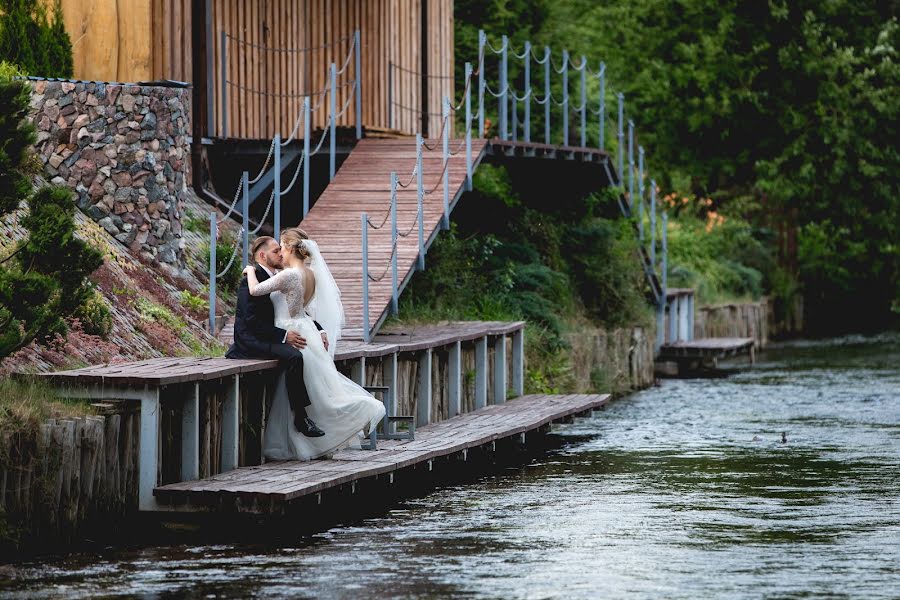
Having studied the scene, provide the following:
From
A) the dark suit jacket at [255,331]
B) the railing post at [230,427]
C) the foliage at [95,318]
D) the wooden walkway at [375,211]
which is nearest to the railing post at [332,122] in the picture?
the wooden walkway at [375,211]

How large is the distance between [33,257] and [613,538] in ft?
15.7

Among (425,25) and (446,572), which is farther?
(425,25)

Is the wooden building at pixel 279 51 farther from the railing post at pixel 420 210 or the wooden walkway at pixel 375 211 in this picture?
the railing post at pixel 420 210

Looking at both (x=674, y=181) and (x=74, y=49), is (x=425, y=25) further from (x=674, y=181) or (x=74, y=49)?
(x=674, y=181)

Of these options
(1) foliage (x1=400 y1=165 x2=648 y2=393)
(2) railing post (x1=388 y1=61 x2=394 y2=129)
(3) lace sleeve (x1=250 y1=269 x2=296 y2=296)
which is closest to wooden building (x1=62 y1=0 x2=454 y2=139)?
(2) railing post (x1=388 y1=61 x2=394 y2=129)

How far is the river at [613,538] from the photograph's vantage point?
11531 millimetres

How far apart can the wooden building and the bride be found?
6.87m

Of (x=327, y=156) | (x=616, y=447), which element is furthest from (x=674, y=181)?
(x=616, y=447)

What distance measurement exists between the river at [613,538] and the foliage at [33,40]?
721cm

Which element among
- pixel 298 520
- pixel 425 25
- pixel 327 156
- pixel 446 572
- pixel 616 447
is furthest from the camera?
pixel 425 25

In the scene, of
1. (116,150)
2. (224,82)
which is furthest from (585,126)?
(116,150)

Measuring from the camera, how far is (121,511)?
13422 mm

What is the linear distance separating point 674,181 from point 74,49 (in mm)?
24014

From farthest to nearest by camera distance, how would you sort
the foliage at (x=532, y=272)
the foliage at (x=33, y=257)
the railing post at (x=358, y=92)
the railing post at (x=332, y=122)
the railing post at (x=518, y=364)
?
1. the foliage at (x=532, y=272)
2. the railing post at (x=358, y=92)
3. the railing post at (x=518, y=364)
4. the railing post at (x=332, y=122)
5. the foliage at (x=33, y=257)
